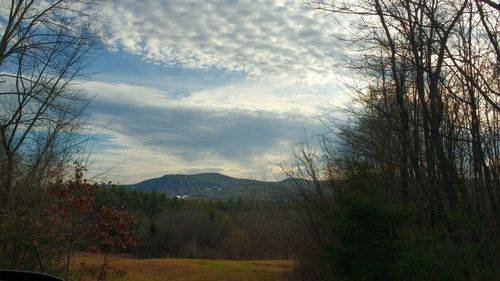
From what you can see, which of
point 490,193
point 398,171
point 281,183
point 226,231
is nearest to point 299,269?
point 281,183

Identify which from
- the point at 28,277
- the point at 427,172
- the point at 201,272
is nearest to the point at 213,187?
the point at 201,272

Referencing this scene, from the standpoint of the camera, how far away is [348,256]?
13852mm

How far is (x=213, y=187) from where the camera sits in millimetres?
194250

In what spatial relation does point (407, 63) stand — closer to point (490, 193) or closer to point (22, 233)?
point (490, 193)

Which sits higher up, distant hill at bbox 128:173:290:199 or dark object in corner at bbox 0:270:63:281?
distant hill at bbox 128:173:290:199

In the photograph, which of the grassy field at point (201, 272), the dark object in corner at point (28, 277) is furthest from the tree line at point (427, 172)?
the grassy field at point (201, 272)

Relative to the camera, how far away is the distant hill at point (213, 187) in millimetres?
28575

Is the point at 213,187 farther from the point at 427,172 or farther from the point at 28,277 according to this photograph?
the point at 28,277

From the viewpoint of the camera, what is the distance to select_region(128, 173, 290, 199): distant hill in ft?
93.8

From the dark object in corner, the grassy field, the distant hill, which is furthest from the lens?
the grassy field

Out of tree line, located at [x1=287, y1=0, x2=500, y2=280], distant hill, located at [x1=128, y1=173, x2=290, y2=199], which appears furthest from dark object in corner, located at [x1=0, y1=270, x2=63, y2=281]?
distant hill, located at [x1=128, y1=173, x2=290, y2=199]

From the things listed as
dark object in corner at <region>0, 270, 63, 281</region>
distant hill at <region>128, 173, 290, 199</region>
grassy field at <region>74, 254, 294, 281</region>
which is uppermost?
distant hill at <region>128, 173, 290, 199</region>

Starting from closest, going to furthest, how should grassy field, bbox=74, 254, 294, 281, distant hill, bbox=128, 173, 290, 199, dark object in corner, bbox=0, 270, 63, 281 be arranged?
1. dark object in corner, bbox=0, 270, 63, 281
2. distant hill, bbox=128, 173, 290, 199
3. grassy field, bbox=74, 254, 294, 281

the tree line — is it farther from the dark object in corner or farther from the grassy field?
the grassy field
